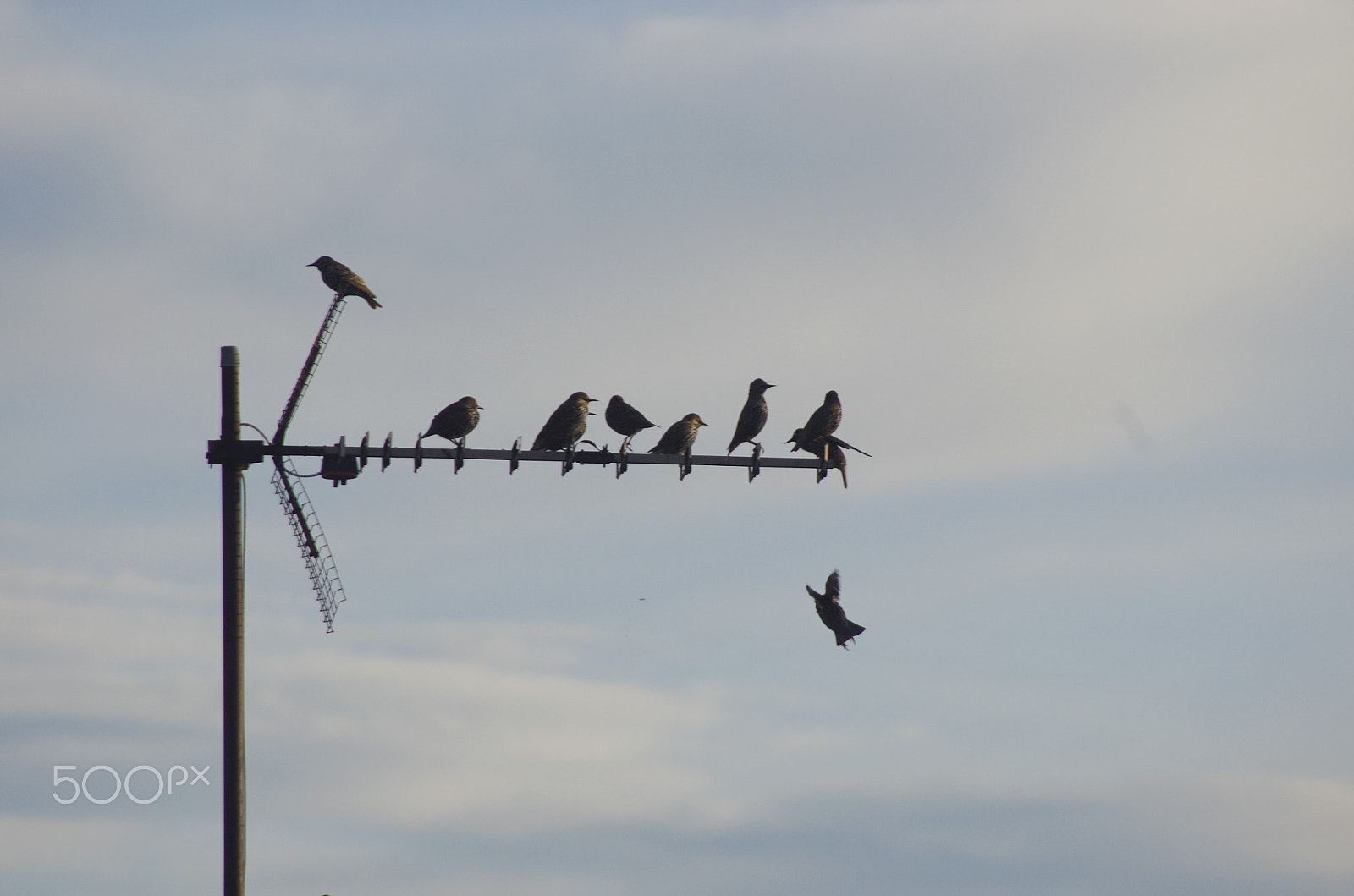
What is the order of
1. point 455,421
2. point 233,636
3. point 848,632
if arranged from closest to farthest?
1. point 233,636
2. point 848,632
3. point 455,421

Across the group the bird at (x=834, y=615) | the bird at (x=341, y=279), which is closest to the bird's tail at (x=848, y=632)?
the bird at (x=834, y=615)

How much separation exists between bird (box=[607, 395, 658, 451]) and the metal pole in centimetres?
794

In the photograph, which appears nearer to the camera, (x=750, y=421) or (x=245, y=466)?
(x=245, y=466)

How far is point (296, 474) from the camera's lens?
590 inches

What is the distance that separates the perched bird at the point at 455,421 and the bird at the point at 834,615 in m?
4.56

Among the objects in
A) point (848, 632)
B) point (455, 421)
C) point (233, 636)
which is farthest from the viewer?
point (455, 421)

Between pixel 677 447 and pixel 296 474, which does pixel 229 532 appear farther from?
pixel 677 447

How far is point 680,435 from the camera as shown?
21.4 metres

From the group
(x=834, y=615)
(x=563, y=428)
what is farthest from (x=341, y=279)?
(x=834, y=615)

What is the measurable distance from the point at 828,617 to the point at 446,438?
5.25 meters

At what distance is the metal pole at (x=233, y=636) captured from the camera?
1344cm

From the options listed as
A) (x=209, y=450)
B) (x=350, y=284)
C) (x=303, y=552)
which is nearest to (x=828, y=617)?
(x=303, y=552)

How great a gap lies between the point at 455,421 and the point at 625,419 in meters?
2.92

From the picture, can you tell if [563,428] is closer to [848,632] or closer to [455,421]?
[455,421]
